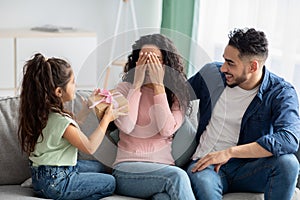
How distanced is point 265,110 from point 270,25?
4.08 feet

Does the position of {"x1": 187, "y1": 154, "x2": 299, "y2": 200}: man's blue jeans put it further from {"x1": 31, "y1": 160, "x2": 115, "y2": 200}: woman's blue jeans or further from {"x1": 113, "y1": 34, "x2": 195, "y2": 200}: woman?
{"x1": 31, "y1": 160, "x2": 115, "y2": 200}: woman's blue jeans

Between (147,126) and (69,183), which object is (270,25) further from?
(69,183)

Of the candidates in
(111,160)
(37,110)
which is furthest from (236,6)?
(37,110)

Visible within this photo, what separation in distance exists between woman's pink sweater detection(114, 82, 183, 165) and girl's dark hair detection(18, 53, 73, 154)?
0.93ft

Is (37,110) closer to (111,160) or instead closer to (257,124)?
(111,160)

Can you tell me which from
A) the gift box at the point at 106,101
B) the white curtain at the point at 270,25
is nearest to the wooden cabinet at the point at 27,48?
the white curtain at the point at 270,25

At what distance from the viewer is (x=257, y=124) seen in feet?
8.26

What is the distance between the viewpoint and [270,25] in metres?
3.61

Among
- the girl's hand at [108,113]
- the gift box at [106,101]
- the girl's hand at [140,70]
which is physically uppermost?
the girl's hand at [140,70]

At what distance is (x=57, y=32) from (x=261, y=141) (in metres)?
2.68

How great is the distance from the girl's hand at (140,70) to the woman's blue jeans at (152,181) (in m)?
0.34

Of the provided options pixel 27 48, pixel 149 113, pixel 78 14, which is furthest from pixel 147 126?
pixel 78 14

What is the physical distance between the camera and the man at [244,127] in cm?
238

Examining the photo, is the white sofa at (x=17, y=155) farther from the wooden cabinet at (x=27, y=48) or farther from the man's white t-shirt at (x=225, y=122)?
the wooden cabinet at (x=27, y=48)
